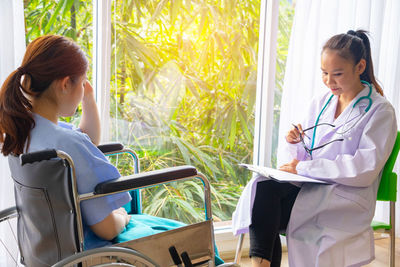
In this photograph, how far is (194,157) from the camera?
2.30 metres

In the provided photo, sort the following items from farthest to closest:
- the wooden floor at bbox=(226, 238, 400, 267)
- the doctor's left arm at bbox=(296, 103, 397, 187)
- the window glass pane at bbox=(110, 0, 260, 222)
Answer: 1. the wooden floor at bbox=(226, 238, 400, 267)
2. the window glass pane at bbox=(110, 0, 260, 222)
3. the doctor's left arm at bbox=(296, 103, 397, 187)

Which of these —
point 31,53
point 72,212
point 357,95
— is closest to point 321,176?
point 357,95

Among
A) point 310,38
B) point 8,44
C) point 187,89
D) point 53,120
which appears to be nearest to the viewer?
point 53,120

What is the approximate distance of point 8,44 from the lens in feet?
5.33

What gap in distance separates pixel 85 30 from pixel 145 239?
1.22 meters

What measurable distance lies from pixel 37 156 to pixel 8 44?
2.93ft

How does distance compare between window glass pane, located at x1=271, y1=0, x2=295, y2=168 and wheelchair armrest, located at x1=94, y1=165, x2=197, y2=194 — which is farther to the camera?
window glass pane, located at x1=271, y1=0, x2=295, y2=168

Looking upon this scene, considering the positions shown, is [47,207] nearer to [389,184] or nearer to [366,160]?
[366,160]

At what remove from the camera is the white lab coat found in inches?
60.1

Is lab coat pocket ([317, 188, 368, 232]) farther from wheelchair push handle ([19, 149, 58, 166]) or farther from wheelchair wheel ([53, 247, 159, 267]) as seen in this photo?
wheelchair push handle ([19, 149, 58, 166])

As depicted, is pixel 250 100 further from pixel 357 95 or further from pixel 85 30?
pixel 85 30

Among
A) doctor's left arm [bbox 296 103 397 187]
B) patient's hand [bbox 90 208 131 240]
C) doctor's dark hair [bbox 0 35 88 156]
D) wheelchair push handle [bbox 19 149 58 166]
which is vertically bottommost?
patient's hand [bbox 90 208 131 240]

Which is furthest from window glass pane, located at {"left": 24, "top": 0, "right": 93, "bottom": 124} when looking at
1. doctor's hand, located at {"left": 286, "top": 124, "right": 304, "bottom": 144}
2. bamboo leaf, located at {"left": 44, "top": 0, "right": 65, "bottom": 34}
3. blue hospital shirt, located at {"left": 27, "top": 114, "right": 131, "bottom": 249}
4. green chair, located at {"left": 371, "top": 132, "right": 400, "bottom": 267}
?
green chair, located at {"left": 371, "top": 132, "right": 400, "bottom": 267}

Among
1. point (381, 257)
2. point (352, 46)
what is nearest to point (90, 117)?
point (352, 46)
